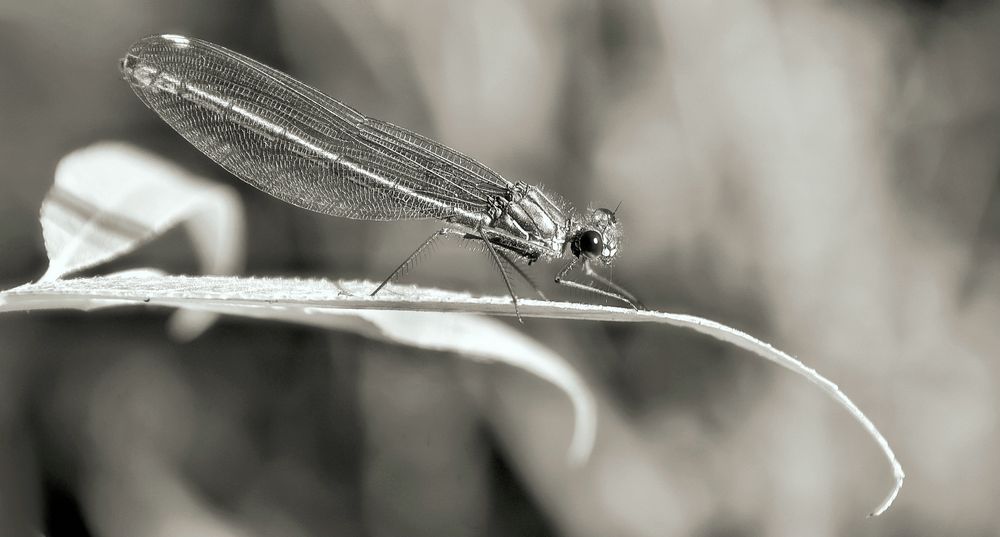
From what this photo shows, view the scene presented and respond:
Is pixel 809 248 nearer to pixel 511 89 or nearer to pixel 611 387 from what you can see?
pixel 611 387

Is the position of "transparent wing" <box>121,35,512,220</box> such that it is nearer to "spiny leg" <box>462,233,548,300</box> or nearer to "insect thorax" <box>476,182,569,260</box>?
"insect thorax" <box>476,182,569,260</box>

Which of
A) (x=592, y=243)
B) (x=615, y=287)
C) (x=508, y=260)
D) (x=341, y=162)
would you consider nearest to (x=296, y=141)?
A: (x=341, y=162)

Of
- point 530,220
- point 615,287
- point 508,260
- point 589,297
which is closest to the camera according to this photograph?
point 615,287

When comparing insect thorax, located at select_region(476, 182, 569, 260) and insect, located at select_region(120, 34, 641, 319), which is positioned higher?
insect thorax, located at select_region(476, 182, 569, 260)

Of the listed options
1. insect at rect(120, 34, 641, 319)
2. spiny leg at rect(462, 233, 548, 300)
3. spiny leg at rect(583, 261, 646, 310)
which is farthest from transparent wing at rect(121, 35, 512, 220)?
spiny leg at rect(583, 261, 646, 310)

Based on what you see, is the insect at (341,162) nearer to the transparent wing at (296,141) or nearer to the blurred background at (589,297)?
the transparent wing at (296,141)

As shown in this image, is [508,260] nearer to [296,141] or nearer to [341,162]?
[341,162]

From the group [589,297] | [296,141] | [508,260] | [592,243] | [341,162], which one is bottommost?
[296,141]

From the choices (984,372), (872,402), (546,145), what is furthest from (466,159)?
(984,372)

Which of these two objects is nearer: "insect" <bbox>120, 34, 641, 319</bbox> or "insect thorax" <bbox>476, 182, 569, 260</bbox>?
"insect" <bbox>120, 34, 641, 319</bbox>
